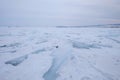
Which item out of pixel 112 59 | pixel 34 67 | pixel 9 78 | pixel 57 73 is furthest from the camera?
pixel 112 59

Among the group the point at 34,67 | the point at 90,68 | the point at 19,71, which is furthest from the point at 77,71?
the point at 19,71

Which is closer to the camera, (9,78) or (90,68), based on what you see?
(9,78)

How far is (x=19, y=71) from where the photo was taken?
3758 millimetres

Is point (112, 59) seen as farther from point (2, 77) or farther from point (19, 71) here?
point (2, 77)

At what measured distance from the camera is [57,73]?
3.71 metres

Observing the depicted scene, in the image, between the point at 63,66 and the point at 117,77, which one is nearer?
the point at 117,77

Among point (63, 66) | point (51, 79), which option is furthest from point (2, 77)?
point (63, 66)

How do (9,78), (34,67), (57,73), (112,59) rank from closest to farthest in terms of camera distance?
1. (9,78)
2. (57,73)
3. (34,67)
4. (112,59)

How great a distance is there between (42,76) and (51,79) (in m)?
0.25

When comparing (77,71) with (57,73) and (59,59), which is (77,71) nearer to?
(57,73)

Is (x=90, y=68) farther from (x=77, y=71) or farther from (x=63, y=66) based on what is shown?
(x=63, y=66)

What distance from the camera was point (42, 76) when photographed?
137 inches

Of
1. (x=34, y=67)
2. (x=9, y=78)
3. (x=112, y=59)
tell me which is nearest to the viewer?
(x=9, y=78)

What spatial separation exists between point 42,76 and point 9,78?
806 mm
